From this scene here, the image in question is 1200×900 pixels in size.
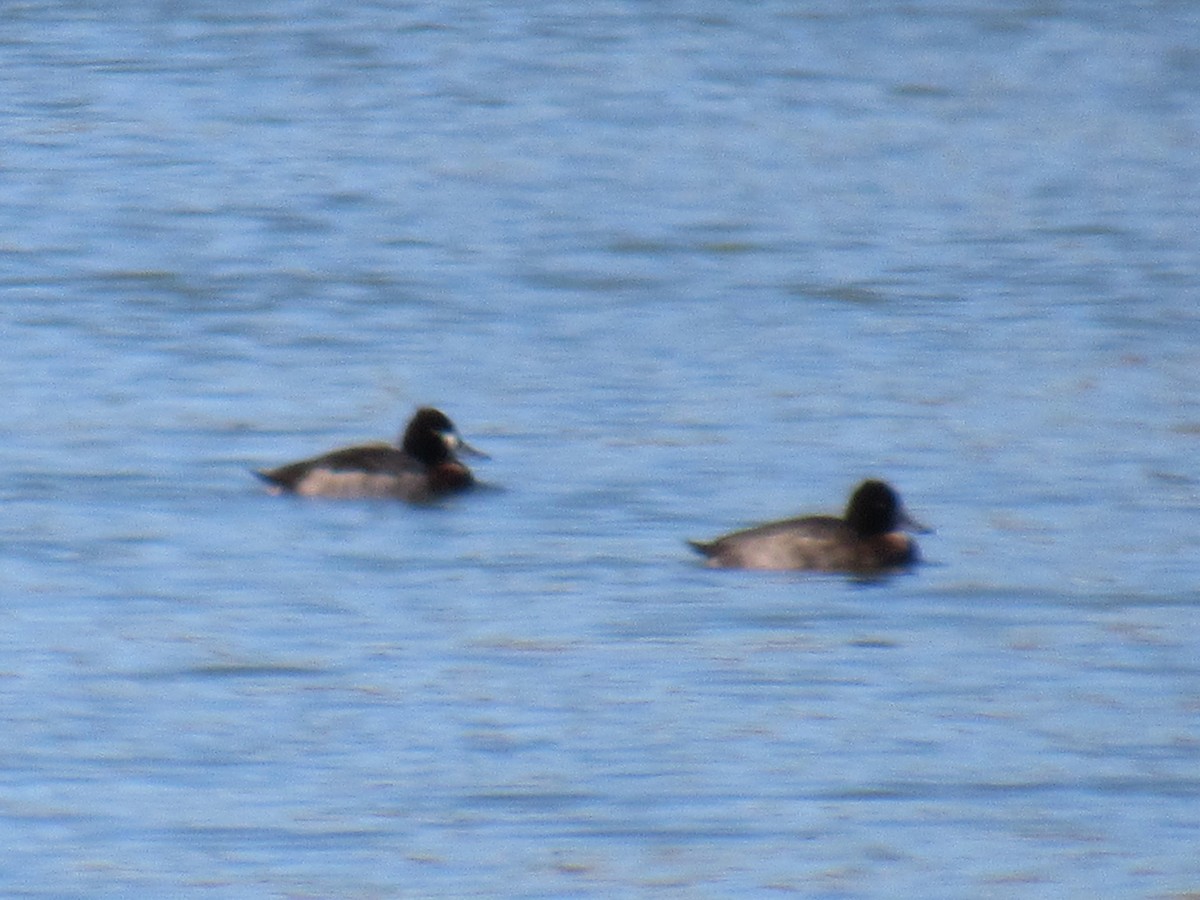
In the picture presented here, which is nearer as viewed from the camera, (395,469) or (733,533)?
(733,533)

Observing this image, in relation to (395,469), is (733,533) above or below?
above

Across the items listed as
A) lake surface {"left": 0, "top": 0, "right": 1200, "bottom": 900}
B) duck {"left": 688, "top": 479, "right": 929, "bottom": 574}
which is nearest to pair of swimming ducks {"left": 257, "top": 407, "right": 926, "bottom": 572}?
duck {"left": 688, "top": 479, "right": 929, "bottom": 574}

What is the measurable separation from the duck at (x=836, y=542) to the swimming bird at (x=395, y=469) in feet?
6.29

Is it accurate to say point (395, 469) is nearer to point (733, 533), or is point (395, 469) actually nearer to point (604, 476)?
point (604, 476)

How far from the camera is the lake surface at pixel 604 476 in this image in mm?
9188

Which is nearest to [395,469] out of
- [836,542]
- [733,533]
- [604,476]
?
[604,476]

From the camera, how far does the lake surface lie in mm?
9188

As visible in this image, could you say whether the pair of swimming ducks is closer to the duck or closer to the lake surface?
the duck

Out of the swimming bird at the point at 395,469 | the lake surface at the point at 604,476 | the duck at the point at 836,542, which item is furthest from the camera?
the swimming bird at the point at 395,469

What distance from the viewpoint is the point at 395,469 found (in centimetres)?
1462

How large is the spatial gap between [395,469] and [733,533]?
2.17m

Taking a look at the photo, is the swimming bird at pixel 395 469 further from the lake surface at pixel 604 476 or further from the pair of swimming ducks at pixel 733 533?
the lake surface at pixel 604 476

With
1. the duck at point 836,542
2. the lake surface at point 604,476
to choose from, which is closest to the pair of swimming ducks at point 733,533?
the duck at point 836,542

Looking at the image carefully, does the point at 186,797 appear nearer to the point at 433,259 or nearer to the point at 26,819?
the point at 26,819
